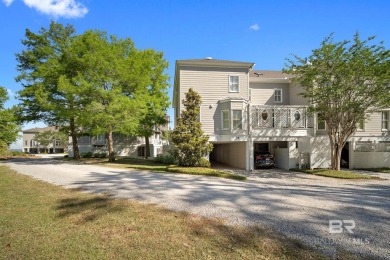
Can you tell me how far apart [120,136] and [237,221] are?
33614 mm

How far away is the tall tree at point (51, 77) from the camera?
21.3m

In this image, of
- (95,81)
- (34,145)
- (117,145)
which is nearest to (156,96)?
(95,81)

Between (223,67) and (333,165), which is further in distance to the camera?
(223,67)

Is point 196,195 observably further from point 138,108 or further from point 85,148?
point 85,148

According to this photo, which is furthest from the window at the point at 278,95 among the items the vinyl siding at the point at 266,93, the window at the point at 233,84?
the window at the point at 233,84

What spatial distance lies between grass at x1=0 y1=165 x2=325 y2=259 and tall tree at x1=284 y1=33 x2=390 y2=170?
13467 millimetres

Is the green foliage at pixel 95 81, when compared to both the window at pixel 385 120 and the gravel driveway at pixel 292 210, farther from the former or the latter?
the window at pixel 385 120

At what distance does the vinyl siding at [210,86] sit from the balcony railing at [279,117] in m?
2.45

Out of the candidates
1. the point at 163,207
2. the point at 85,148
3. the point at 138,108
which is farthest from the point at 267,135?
the point at 85,148

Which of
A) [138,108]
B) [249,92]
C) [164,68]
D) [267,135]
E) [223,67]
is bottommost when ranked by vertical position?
[267,135]

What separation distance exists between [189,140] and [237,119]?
4.86 m

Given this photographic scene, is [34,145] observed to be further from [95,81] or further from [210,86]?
[210,86]

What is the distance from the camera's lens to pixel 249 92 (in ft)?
73.9

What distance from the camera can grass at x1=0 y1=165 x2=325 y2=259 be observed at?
13.4ft
